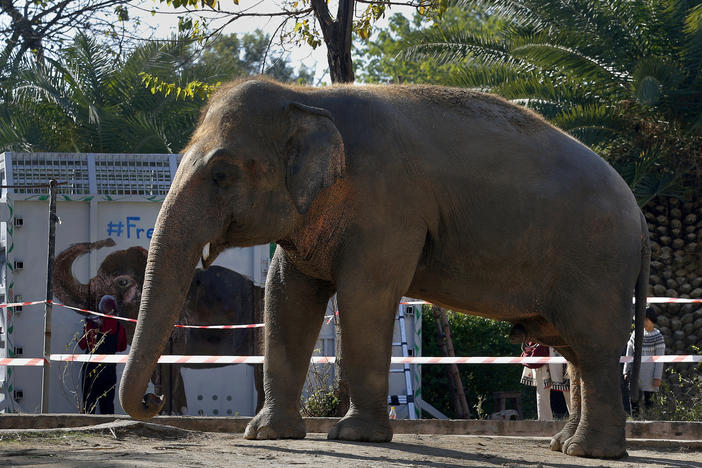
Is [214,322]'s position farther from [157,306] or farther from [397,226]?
[157,306]

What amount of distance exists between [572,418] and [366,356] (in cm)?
177

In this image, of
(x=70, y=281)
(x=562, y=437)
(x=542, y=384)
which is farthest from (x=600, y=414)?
(x=70, y=281)

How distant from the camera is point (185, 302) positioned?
42.4 feet

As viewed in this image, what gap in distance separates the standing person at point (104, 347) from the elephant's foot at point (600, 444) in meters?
6.93

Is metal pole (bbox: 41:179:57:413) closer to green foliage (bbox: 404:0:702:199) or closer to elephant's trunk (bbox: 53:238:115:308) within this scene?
elephant's trunk (bbox: 53:238:115:308)

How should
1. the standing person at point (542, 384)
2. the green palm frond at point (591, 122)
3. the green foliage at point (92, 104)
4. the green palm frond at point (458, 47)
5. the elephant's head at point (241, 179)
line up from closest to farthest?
the elephant's head at point (241, 179)
the standing person at point (542, 384)
the green palm frond at point (591, 122)
the green palm frond at point (458, 47)
the green foliage at point (92, 104)

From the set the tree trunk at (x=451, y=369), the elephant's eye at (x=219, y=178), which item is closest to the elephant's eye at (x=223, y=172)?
the elephant's eye at (x=219, y=178)

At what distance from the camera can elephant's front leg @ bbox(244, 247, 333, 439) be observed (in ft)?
22.6

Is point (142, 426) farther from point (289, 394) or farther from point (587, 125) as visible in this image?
point (587, 125)

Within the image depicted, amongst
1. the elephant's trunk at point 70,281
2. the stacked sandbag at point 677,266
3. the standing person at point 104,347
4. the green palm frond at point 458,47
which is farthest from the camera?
the green palm frond at point 458,47

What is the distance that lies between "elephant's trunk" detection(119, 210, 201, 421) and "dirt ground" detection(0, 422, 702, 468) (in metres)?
0.30

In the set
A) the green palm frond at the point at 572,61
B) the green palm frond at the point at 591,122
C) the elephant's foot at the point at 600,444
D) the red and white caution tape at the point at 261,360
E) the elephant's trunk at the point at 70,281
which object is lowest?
the elephant's foot at the point at 600,444

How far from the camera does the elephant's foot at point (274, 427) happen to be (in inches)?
267

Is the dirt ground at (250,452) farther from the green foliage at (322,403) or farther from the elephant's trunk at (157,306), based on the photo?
the green foliage at (322,403)
